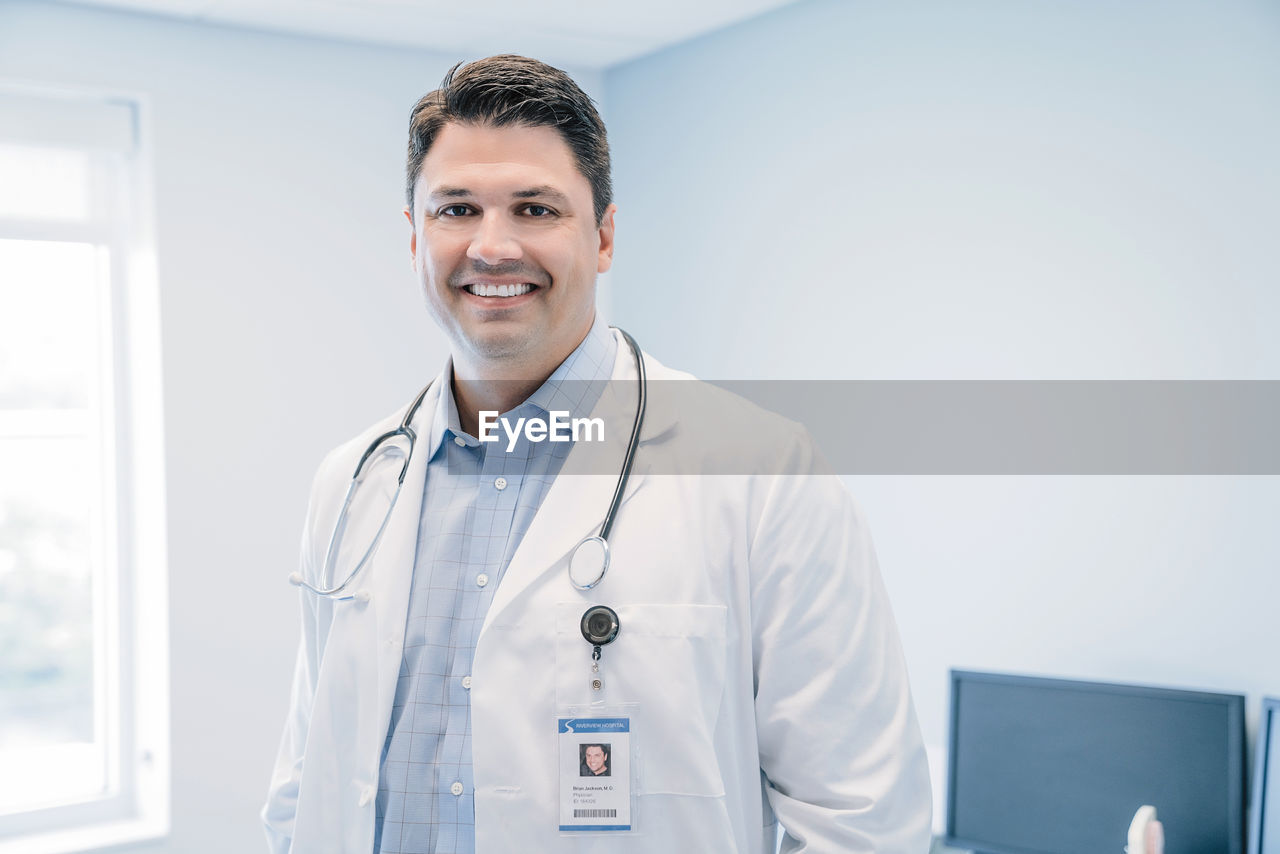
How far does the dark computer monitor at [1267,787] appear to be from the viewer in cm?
174

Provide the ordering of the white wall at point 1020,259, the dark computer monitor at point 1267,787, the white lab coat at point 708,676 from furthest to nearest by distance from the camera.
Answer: the white wall at point 1020,259 < the dark computer monitor at point 1267,787 < the white lab coat at point 708,676

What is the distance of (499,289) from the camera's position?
123 cm

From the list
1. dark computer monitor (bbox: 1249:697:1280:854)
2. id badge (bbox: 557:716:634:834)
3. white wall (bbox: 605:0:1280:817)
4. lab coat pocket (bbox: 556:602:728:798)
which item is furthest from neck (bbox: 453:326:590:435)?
dark computer monitor (bbox: 1249:697:1280:854)

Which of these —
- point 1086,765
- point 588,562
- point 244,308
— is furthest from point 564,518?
point 244,308

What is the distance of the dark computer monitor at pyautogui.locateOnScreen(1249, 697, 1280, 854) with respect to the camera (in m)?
1.74

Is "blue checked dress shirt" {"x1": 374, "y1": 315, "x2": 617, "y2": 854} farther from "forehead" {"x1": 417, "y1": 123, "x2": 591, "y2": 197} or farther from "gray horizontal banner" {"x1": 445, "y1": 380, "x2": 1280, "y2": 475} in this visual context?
"forehead" {"x1": 417, "y1": 123, "x2": 591, "y2": 197}

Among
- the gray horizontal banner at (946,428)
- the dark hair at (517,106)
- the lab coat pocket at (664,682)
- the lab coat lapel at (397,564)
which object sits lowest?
the lab coat pocket at (664,682)

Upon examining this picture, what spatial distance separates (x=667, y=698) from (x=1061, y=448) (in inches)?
49.1

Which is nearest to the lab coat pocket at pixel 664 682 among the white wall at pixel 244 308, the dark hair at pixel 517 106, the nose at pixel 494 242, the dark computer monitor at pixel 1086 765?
the nose at pixel 494 242

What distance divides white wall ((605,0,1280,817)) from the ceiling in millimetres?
128

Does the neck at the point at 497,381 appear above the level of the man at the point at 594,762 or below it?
above

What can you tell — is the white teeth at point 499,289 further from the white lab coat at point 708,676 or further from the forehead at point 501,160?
the white lab coat at point 708,676

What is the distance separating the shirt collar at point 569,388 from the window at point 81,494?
4.97 ft

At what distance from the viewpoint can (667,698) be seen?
1142 millimetres
